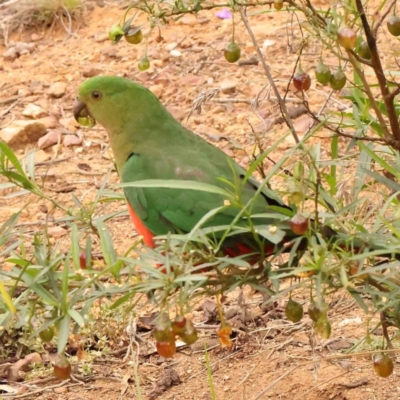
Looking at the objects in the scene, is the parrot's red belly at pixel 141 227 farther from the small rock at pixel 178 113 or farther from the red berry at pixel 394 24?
the small rock at pixel 178 113

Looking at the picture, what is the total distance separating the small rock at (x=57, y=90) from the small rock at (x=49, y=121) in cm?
28

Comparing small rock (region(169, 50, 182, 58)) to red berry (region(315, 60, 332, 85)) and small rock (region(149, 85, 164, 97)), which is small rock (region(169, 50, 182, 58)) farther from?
red berry (region(315, 60, 332, 85))

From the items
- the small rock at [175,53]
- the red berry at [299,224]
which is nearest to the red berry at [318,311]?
the red berry at [299,224]

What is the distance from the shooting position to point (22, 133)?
13.1 feet

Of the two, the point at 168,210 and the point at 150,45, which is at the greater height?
the point at 168,210

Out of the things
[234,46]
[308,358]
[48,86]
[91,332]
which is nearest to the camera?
[234,46]

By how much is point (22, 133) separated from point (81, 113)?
1.36 meters

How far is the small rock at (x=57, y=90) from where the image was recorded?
14.6ft

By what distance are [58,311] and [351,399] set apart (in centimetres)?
110

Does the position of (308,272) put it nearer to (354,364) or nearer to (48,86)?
(354,364)

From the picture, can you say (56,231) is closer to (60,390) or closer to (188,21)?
(60,390)

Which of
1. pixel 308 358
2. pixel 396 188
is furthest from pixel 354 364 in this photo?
pixel 396 188

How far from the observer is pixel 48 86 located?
180 inches

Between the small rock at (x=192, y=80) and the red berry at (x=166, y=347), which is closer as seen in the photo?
the red berry at (x=166, y=347)
